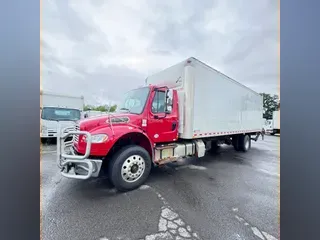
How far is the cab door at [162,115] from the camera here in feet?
11.9

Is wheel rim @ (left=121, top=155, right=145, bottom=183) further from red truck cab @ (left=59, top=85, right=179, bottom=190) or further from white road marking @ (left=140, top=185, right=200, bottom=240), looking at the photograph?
white road marking @ (left=140, top=185, right=200, bottom=240)

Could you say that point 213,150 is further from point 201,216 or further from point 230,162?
point 201,216

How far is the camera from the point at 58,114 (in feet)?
26.6

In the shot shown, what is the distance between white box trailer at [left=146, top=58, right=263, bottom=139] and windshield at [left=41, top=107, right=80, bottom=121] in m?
5.57

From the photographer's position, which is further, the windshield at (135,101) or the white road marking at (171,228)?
the windshield at (135,101)

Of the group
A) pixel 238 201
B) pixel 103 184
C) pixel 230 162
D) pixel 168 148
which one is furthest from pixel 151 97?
pixel 230 162

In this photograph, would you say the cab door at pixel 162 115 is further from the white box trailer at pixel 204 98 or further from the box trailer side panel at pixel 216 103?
the box trailer side panel at pixel 216 103

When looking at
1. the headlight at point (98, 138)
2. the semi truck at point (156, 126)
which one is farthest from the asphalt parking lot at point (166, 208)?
the headlight at point (98, 138)

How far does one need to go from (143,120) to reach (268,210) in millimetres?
2865

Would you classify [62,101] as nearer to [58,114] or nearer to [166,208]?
[58,114]

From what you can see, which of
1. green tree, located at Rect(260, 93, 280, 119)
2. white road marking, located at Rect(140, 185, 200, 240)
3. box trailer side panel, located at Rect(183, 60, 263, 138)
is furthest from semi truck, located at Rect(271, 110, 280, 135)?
white road marking, located at Rect(140, 185, 200, 240)

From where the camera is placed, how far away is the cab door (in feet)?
11.9

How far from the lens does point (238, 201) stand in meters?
2.74

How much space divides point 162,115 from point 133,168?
146cm
